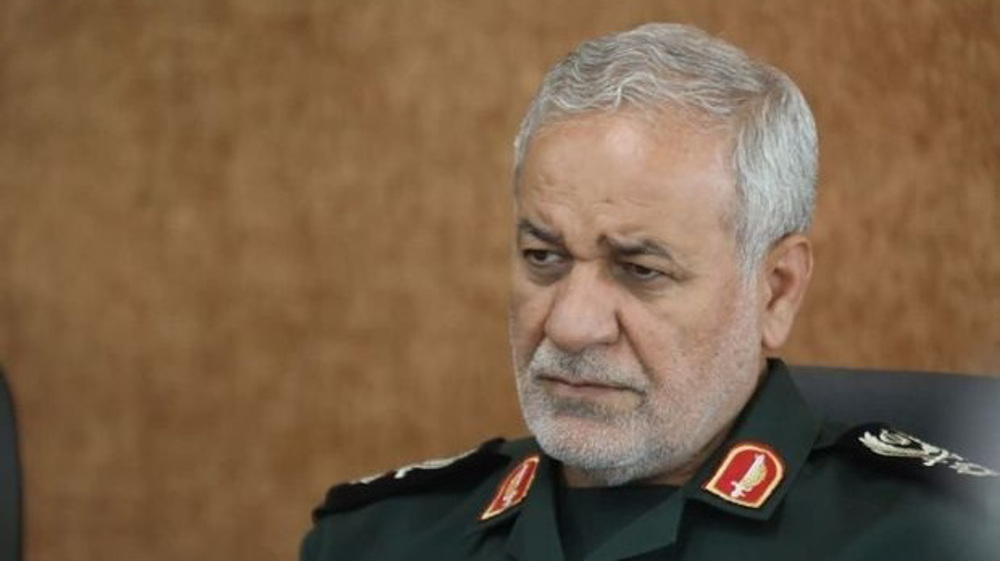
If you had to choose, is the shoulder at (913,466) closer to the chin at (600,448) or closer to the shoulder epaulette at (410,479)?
the chin at (600,448)

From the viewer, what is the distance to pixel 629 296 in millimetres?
1467

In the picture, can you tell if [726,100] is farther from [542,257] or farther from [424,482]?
[424,482]

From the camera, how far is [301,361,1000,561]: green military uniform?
1.43 meters

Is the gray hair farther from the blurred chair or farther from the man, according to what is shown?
the blurred chair

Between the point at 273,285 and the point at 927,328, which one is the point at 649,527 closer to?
the point at 273,285

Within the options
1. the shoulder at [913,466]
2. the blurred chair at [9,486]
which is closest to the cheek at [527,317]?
the shoulder at [913,466]

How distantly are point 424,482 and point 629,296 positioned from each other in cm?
35

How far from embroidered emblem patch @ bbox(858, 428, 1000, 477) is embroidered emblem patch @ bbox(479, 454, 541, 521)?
31cm

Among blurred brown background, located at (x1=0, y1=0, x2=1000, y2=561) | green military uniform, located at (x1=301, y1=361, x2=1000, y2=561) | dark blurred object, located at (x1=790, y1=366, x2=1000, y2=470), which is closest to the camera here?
green military uniform, located at (x1=301, y1=361, x2=1000, y2=561)

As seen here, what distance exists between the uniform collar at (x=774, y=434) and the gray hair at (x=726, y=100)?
0.12 meters

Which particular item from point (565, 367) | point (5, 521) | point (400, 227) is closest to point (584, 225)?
point (565, 367)

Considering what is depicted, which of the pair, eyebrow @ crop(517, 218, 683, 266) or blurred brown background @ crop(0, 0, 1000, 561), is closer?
eyebrow @ crop(517, 218, 683, 266)

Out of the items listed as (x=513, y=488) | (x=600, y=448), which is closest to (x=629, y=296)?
(x=600, y=448)

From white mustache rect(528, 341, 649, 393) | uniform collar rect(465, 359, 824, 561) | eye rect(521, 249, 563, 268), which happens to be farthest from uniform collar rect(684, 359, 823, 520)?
eye rect(521, 249, 563, 268)
